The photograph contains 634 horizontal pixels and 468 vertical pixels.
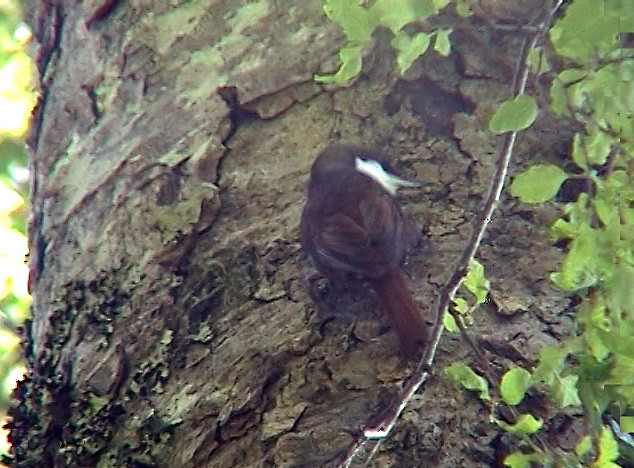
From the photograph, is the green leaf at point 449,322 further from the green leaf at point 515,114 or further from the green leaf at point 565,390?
the green leaf at point 515,114

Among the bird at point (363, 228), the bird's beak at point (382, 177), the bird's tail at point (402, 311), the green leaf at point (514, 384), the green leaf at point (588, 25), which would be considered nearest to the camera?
the green leaf at point (588, 25)

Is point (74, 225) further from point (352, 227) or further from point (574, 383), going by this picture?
point (574, 383)

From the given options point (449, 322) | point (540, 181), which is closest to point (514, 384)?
point (449, 322)

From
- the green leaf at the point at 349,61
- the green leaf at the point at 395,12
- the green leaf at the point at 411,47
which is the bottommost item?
the green leaf at the point at 411,47

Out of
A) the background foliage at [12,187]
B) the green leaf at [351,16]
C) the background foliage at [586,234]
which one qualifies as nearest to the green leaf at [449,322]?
the background foliage at [586,234]

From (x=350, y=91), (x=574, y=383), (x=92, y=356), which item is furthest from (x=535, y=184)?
(x=92, y=356)

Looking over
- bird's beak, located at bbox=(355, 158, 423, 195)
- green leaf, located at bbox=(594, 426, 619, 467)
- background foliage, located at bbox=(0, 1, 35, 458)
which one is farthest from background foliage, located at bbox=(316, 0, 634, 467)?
background foliage, located at bbox=(0, 1, 35, 458)

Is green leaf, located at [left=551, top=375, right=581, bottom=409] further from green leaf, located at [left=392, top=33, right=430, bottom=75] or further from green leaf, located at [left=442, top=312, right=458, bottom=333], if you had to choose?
green leaf, located at [left=392, top=33, right=430, bottom=75]

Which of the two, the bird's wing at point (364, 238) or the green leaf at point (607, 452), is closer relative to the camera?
the green leaf at point (607, 452)
